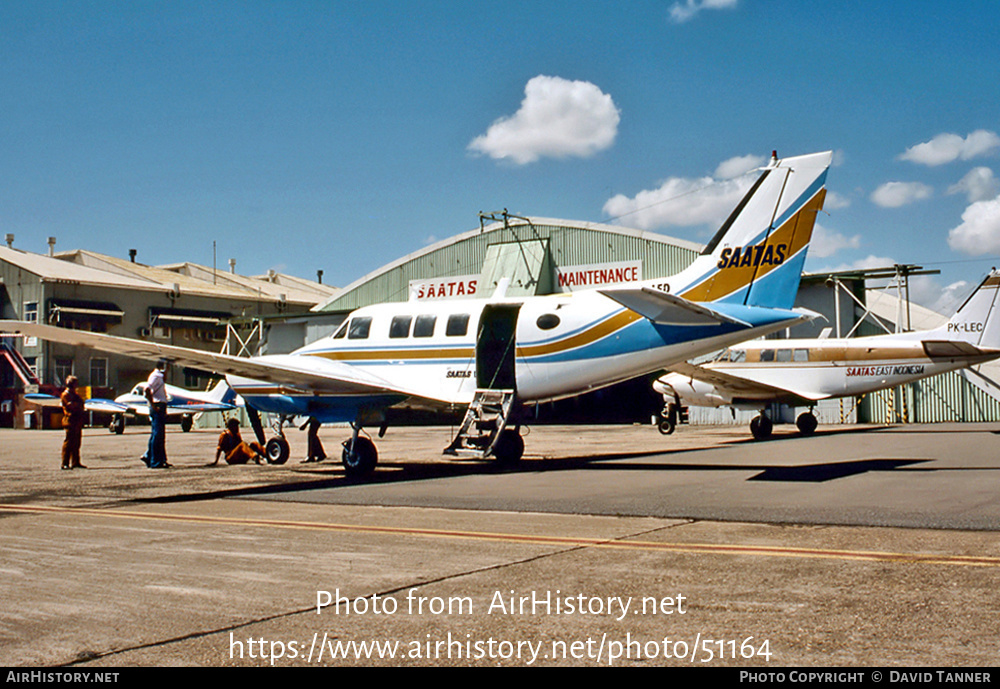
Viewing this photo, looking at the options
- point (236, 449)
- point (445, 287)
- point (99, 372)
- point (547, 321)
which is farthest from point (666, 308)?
point (99, 372)

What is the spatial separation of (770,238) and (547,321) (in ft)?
12.8

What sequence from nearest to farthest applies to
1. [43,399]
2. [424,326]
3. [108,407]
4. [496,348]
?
[496,348], [424,326], [108,407], [43,399]

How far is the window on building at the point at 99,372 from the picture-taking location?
4984 centimetres

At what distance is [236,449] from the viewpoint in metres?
16.9

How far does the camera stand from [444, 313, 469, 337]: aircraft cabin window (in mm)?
14656

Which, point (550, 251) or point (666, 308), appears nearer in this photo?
point (666, 308)

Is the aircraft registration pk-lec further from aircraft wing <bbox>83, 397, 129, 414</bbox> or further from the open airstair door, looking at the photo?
aircraft wing <bbox>83, 397, 129, 414</bbox>

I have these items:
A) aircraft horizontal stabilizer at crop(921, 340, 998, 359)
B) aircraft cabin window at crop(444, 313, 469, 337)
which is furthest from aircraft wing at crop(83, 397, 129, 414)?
aircraft horizontal stabilizer at crop(921, 340, 998, 359)

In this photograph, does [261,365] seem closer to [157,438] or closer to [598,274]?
[157,438]

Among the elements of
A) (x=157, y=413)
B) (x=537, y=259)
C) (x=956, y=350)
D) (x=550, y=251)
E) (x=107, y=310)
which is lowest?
(x=157, y=413)

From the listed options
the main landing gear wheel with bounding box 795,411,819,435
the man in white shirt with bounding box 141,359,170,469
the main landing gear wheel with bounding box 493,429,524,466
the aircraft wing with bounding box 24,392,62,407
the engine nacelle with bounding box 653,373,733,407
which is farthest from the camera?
the aircraft wing with bounding box 24,392,62,407

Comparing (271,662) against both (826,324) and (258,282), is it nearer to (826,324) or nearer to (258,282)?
(826,324)

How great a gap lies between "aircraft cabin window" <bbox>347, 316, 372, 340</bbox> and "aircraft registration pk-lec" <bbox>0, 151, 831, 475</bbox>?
3 cm

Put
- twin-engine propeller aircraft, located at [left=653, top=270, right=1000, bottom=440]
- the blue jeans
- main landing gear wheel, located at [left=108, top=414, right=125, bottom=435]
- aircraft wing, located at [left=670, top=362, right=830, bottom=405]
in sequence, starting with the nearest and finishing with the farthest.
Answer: the blue jeans < twin-engine propeller aircraft, located at [left=653, top=270, right=1000, bottom=440] < aircraft wing, located at [left=670, top=362, right=830, bottom=405] < main landing gear wheel, located at [left=108, top=414, right=125, bottom=435]
